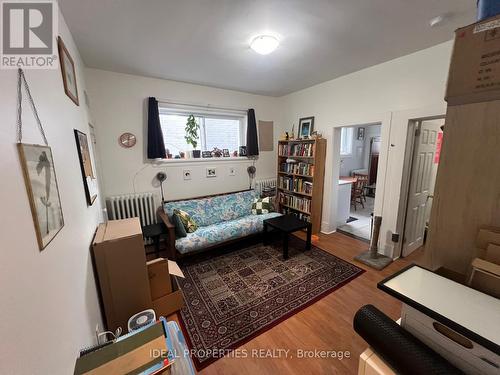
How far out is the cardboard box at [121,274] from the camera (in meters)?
1.49

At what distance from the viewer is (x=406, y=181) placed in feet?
8.61

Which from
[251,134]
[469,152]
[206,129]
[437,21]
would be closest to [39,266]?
[469,152]

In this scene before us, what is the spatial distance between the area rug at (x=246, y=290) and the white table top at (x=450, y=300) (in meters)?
1.31

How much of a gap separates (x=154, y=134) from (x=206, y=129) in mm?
955

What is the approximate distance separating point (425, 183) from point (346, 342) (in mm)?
2574

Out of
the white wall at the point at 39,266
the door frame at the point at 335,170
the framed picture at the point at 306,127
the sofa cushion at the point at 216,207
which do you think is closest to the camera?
the white wall at the point at 39,266

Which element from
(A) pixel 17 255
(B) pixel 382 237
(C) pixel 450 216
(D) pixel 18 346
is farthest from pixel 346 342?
(A) pixel 17 255

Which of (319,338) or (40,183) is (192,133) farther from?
(319,338)

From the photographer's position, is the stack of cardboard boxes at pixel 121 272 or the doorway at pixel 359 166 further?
the doorway at pixel 359 166

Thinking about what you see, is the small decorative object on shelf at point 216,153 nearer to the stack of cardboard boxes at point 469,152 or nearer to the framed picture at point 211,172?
the framed picture at point 211,172

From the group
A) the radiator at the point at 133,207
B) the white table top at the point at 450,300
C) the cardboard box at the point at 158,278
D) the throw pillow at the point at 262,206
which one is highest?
the white table top at the point at 450,300

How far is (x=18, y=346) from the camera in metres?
0.50

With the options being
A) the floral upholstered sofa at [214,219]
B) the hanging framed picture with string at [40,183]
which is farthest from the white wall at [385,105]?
the hanging framed picture with string at [40,183]

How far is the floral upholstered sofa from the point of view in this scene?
2594 millimetres
